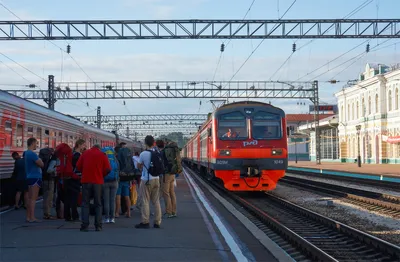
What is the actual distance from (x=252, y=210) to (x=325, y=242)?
5.13 metres

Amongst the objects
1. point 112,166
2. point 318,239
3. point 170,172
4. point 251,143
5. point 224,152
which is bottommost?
point 318,239

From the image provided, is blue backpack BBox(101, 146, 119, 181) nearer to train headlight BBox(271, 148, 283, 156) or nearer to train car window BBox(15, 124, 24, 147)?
train car window BBox(15, 124, 24, 147)

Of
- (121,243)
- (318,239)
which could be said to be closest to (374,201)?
(318,239)

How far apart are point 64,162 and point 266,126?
9611mm

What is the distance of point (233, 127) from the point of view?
19.4 metres

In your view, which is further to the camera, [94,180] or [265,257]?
[94,180]

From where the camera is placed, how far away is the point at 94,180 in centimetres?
994

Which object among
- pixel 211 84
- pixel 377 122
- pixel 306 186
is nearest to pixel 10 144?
pixel 306 186

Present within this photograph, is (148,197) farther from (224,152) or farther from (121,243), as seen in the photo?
(224,152)

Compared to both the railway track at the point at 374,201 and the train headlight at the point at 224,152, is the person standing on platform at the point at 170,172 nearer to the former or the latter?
the railway track at the point at 374,201

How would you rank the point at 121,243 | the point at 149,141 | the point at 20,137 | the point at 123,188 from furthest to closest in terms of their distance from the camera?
the point at 20,137
the point at 123,188
the point at 149,141
the point at 121,243

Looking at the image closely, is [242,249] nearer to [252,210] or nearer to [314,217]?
[314,217]

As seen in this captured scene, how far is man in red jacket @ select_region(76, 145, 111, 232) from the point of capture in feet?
32.6

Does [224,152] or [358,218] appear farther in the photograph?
[224,152]
